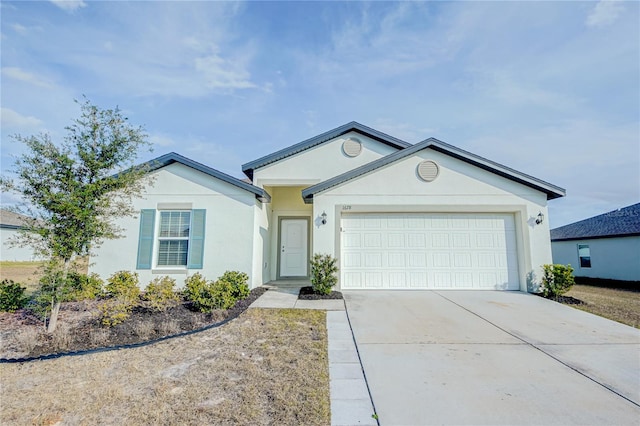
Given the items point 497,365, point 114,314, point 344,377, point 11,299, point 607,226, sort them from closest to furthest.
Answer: point 344,377 → point 497,365 → point 114,314 → point 11,299 → point 607,226

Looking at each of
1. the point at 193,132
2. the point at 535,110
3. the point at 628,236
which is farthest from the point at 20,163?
the point at 628,236

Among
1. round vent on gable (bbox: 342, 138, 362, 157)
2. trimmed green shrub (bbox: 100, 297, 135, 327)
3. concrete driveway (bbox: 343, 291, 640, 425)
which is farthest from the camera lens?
round vent on gable (bbox: 342, 138, 362, 157)

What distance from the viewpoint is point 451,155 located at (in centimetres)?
938

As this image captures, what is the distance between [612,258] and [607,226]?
1854 mm

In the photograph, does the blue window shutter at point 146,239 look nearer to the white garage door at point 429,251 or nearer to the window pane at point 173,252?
the window pane at point 173,252

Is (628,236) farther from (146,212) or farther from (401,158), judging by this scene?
(146,212)

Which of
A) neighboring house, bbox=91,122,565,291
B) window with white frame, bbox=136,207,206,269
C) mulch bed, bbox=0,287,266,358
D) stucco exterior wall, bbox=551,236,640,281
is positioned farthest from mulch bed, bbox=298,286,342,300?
stucco exterior wall, bbox=551,236,640,281

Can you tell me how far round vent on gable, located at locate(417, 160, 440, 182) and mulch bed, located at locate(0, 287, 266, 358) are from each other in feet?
21.5

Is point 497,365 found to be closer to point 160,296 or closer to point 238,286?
point 238,286

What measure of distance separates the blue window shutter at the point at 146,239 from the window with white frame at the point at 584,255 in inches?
832

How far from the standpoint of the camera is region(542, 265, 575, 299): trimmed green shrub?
26.2ft

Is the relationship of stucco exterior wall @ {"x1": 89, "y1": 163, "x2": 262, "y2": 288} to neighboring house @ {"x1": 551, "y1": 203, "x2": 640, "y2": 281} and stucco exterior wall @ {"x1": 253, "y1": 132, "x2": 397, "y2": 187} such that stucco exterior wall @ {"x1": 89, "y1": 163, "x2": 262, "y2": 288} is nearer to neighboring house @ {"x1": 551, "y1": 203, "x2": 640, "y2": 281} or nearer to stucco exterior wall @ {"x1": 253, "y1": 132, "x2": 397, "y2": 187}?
stucco exterior wall @ {"x1": 253, "y1": 132, "x2": 397, "y2": 187}

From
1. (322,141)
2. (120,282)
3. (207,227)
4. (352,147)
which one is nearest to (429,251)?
(352,147)

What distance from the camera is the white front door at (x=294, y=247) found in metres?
11.8
